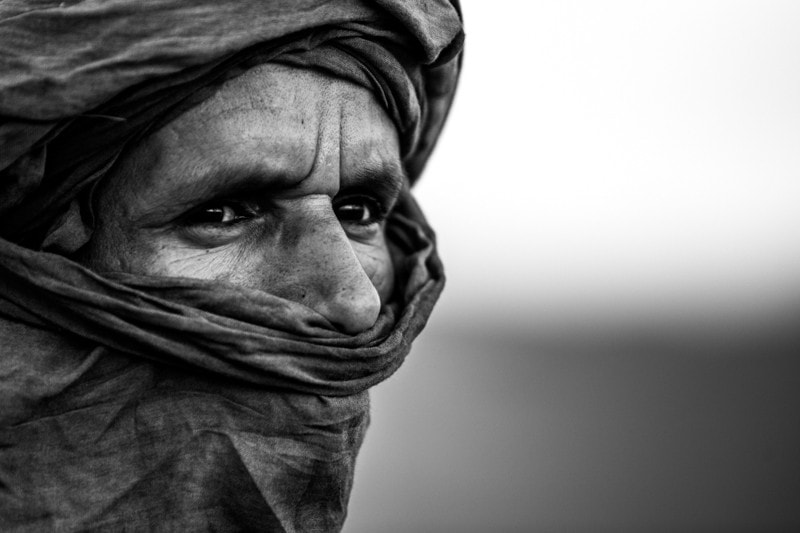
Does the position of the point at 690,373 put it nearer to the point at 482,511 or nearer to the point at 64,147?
the point at 482,511

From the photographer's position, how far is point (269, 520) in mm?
2059

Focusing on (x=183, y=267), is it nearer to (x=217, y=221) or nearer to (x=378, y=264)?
(x=217, y=221)

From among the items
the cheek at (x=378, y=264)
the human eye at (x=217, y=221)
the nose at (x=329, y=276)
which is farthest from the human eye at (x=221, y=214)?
the cheek at (x=378, y=264)

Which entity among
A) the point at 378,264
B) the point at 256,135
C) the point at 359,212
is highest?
the point at 256,135

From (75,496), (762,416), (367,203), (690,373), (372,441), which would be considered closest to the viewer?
(75,496)

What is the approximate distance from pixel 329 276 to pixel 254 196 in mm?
242

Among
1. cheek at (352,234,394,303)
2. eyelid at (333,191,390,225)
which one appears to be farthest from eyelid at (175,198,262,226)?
cheek at (352,234,394,303)

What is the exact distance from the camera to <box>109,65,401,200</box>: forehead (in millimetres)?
2088

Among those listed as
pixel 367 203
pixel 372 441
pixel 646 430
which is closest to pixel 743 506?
pixel 646 430

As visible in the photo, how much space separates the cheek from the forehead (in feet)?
1.15

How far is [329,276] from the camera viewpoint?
2154 mm

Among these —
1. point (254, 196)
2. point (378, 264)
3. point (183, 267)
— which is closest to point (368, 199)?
point (378, 264)

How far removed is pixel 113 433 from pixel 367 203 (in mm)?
855

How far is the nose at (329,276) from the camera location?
2139 millimetres
